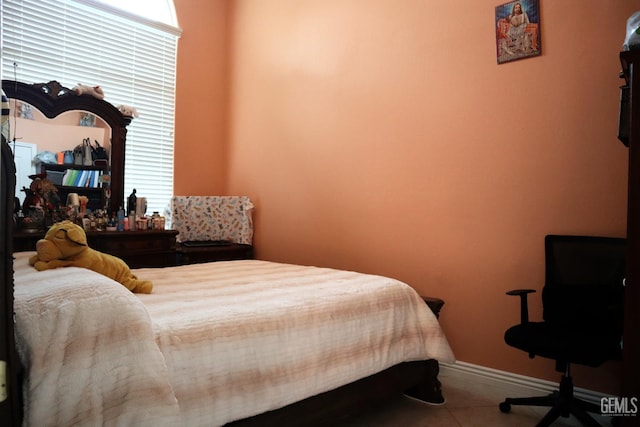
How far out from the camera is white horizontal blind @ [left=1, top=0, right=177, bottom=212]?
323 cm

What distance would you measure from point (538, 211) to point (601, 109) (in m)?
0.66

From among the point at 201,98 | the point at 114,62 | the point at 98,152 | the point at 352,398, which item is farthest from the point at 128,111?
the point at 352,398

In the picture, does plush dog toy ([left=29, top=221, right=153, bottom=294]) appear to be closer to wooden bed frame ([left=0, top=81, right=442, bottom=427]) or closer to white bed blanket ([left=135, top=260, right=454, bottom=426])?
white bed blanket ([left=135, top=260, right=454, bottom=426])

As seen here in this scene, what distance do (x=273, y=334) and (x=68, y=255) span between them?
0.93 metres

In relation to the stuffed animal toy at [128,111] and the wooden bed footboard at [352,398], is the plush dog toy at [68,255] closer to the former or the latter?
the wooden bed footboard at [352,398]

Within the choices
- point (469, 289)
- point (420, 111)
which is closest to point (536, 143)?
point (420, 111)

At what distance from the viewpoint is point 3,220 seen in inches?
31.3

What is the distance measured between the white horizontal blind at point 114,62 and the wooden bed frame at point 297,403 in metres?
2.81

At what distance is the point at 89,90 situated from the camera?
330 centimetres

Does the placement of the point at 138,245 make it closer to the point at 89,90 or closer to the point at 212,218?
the point at 212,218

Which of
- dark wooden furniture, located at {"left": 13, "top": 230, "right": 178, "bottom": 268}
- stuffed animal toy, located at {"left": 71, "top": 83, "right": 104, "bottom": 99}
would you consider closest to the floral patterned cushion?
dark wooden furniture, located at {"left": 13, "top": 230, "right": 178, "bottom": 268}

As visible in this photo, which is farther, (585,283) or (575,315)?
(585,283)

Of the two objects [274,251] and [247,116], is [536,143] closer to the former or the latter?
[274,251]

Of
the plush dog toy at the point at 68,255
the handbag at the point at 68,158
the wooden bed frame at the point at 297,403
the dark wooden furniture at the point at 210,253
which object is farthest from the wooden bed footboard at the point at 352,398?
the handbag at the point at 68,158
